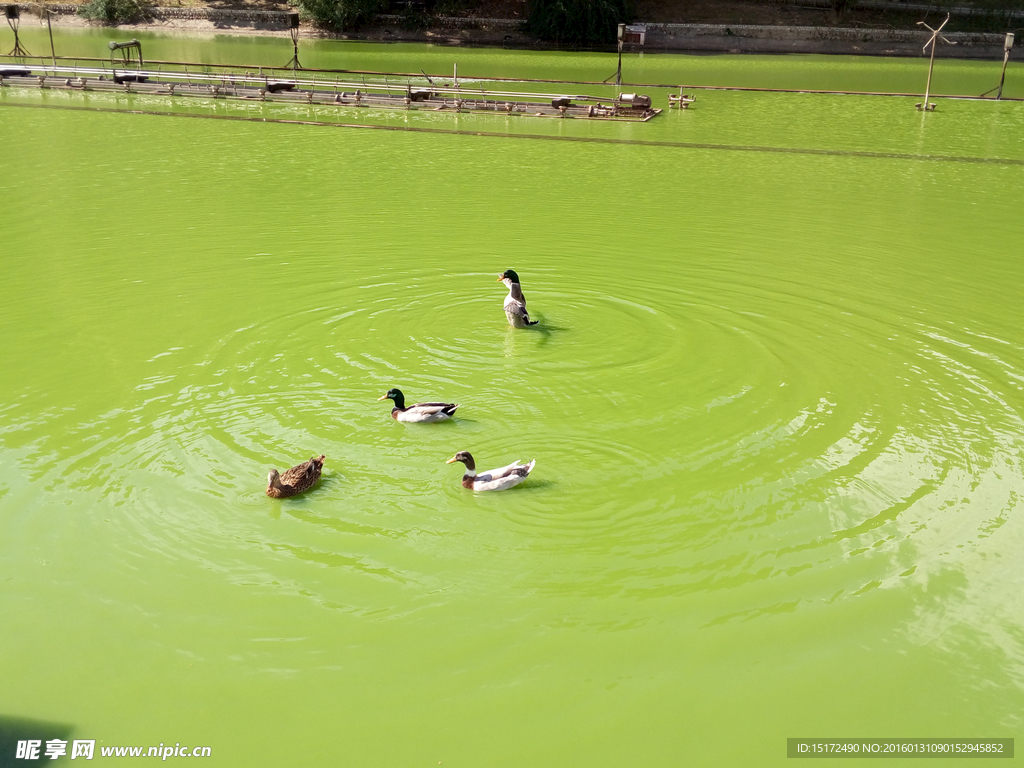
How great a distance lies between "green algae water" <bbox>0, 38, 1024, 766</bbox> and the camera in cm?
562

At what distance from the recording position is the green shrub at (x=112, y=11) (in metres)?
57.0

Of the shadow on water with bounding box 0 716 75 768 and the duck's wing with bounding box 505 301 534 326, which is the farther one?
the duck's wing with bounding box 505 301 534 326

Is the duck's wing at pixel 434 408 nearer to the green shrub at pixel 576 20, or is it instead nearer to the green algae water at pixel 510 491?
the green algae water at pixel 510 491

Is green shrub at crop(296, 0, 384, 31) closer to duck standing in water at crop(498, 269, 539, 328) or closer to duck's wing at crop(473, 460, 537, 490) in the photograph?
duck standing in water at crop(498, 269, 539, 328)

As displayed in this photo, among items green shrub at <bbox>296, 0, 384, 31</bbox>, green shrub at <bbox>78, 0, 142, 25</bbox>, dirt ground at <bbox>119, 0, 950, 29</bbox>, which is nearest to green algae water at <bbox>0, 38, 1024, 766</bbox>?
green shrub at <bbox>296, 0, 384, 31</bbox>

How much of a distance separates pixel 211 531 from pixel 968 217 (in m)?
16.4

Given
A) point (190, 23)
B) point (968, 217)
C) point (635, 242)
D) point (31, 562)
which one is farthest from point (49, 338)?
point (190, 23)

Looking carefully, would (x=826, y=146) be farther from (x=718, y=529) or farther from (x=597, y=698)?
(x=597, y=698)

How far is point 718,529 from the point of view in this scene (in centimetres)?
727

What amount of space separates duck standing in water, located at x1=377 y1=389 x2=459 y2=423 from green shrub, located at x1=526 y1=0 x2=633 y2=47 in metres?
51.2

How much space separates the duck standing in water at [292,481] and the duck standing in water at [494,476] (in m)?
1.25

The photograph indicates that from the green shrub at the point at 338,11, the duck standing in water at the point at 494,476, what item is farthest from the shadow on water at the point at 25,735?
the green shrub at the point at 338,11

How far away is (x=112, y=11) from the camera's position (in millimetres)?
A: 57469

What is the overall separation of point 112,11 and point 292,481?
6120cm
